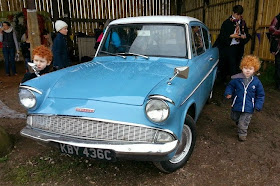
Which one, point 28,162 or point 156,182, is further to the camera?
point 28,162

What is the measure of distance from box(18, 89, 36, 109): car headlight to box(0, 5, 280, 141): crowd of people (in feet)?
2.19

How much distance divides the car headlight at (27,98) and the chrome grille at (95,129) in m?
0.19

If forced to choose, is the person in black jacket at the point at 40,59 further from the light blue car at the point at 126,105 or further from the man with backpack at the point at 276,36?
the man with backpack at the point at 276,36

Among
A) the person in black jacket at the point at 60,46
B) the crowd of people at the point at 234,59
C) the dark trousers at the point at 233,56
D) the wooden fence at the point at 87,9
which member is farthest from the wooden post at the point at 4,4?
the dark trousers at the point at 233,56

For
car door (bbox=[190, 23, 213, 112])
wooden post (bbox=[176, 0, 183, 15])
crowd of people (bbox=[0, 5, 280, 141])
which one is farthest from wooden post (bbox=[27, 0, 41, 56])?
wooden post (bbox=[176, 0, 183, 15])

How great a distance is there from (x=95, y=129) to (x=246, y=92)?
2136mm

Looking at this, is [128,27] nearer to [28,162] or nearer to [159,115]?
[159,115]

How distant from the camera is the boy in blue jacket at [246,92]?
3152mm

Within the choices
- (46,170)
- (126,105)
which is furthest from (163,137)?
(46,170)

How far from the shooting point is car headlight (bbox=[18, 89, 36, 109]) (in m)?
2.51

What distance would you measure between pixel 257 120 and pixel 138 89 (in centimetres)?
269

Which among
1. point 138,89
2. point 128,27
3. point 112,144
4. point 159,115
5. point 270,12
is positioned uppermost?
point 270,12

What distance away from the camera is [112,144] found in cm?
215

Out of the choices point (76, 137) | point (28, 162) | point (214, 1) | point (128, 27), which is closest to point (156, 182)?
point (76, 137)
